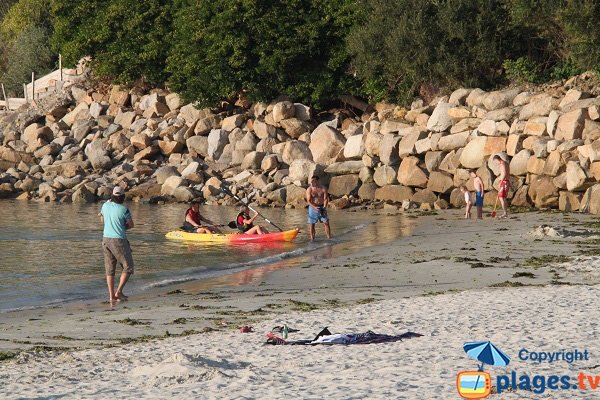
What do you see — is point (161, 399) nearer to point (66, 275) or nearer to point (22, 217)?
point (66, 275)

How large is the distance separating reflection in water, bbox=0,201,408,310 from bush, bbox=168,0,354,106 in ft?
33.6

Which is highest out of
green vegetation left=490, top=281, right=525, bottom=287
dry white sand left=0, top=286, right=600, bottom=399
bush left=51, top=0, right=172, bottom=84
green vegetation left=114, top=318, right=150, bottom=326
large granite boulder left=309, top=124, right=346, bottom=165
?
bush left=51, top=0, right=172, bottom=84

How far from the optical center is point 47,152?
49750mm

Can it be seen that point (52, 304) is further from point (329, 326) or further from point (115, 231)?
point (329, 326)

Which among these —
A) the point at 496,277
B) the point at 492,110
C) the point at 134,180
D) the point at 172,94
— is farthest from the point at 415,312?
the point at 172,94

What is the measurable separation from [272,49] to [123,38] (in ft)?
39.8

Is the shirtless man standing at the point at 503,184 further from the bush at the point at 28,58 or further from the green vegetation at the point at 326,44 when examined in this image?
the bush at the point at 28,58

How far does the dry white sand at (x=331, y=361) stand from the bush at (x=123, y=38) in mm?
40613

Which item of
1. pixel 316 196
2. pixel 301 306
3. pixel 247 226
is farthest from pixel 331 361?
pixel 247 226

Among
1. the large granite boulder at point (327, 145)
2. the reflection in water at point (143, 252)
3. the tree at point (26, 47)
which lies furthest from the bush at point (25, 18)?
the reflection in water at point (143, 252)

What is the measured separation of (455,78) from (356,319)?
2701cm

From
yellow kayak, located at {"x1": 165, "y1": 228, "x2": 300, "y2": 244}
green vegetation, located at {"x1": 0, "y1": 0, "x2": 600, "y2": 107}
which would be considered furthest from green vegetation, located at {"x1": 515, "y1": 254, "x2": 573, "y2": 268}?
green vegetation, located at {"x1": 0, "y1": 0, "x2": 600, "y2": 107}

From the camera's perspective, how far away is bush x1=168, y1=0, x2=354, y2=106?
43688 mm

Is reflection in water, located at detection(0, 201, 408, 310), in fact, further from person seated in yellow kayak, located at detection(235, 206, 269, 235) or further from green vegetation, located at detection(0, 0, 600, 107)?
green vegetation, located at detection(0, 0, 600, 107)
